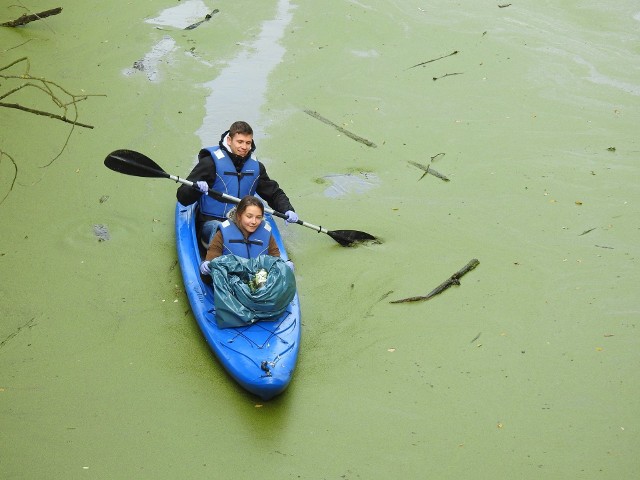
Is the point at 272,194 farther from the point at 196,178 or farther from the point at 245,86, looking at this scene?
the point at 245,86

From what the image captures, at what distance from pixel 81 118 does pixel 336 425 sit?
361 centimetres

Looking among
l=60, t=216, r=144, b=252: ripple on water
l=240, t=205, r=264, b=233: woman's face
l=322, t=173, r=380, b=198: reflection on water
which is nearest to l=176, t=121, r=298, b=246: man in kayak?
l=240, t=205, r=264, b=233: woman's face

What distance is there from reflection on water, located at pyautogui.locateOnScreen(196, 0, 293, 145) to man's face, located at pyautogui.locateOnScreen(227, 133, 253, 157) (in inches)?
57.4

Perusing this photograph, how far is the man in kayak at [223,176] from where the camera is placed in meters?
4.33

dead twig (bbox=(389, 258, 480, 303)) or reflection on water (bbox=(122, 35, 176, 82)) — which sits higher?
dead twig (bbox=(389, 258, 480, 303))

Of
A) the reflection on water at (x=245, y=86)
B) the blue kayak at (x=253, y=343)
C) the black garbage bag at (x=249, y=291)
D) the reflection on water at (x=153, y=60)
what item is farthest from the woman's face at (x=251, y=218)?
the reflection on water at (x=153, y=60)

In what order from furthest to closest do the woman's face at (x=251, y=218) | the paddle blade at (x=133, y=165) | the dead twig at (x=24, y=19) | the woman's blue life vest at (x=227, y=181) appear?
the dead twig at (x=24, y=19)
the paddle blade at (x=133, y=165)
the woman's blue life vest at (x=227, y=181)
the woman's face at (x=251, y=218)

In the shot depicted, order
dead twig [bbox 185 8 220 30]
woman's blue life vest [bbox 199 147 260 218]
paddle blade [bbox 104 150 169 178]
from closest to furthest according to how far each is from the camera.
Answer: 1. woman's blue life vest [bbox 199 147 260 218]
2. paddle blade [bbox 104 150 169 178]
3. dead twig [bbox 185 8 220 30]

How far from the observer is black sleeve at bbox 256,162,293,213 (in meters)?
4.55

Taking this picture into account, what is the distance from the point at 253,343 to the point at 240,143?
49.6 inches

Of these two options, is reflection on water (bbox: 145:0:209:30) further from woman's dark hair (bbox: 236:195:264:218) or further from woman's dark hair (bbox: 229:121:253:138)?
woman's dark hair (bbox: 236:195:264:218)

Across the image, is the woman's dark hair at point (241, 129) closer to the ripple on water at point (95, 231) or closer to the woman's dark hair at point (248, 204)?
the woman's dark hair at point (248, 204)

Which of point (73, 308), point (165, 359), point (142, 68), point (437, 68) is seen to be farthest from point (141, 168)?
point (437, 68)

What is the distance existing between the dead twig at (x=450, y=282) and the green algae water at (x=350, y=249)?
41 mm
